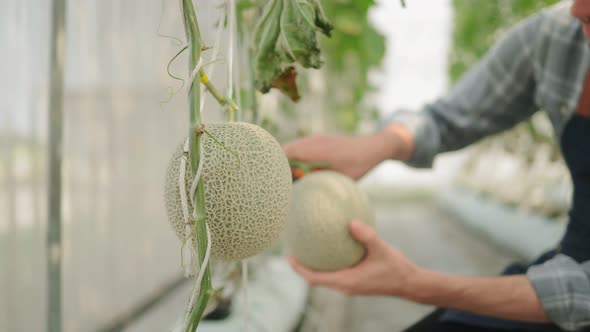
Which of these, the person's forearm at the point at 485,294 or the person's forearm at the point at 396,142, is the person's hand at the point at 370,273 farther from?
the person's forearm at the point at 396,142

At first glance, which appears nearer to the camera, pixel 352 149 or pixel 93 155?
pixel 352 149

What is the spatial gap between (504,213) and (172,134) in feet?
9.45

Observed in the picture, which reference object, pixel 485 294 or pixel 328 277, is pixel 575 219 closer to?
pixel 485 294

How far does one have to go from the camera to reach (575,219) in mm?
991

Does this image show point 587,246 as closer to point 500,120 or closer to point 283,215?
point 500,120

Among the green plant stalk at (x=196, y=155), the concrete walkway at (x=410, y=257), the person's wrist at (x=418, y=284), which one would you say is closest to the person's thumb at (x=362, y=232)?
the person's wrist at (x=418, y=284)

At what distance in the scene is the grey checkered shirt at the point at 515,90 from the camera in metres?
1.03

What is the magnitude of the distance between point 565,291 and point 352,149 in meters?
0.43

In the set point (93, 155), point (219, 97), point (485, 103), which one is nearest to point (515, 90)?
point (485, 103)

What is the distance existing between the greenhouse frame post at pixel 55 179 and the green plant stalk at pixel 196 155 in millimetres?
499

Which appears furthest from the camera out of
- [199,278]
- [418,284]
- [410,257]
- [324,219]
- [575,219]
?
[410,257]

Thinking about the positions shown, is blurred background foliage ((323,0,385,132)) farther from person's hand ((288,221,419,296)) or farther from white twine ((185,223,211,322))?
white twine ((185,223,211,322))

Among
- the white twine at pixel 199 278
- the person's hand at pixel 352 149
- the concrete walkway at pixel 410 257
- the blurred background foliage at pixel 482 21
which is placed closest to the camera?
the white twine at pixel 199 278

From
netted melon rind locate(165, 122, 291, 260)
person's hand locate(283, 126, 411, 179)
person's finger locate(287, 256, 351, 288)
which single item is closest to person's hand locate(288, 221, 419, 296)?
person's finger locate(287, 256, 351, 288)
